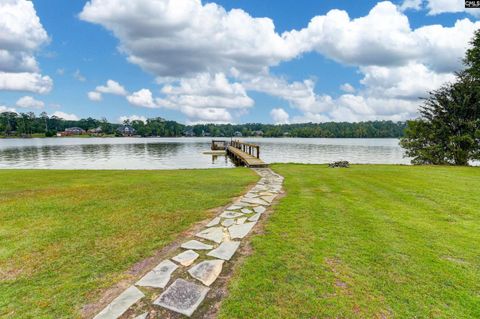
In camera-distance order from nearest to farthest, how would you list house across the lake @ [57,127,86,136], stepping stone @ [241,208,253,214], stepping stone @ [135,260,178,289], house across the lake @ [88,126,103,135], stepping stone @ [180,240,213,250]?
stepping stone @ [135,260,178,289] → stepping stone @ [180,240,213,250] → stepping stone @ [241,208,253,214] → house across the lake @ [57,127,86,136] → house across the lake @ [88,126,103,135]

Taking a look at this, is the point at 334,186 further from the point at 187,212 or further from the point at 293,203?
the point at 187,212

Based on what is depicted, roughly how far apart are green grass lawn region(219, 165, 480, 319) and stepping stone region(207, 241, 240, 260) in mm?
316

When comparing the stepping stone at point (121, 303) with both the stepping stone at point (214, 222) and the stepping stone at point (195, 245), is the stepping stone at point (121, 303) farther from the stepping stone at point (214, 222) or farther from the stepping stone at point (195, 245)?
the stepping stone at point (214, 222)

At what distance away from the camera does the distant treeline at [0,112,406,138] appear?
114 m

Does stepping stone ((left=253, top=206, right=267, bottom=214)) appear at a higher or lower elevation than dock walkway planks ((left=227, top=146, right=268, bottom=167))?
lower

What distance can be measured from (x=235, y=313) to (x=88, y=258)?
2.36m

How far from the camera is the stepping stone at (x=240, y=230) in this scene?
4488 mm

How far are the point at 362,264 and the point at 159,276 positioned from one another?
8.52 ft

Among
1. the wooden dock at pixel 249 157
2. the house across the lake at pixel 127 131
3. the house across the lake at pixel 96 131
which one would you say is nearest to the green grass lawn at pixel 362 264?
the wooden dock at pixel 249 157

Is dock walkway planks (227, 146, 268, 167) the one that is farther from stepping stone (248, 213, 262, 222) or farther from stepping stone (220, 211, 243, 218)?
stepping stone (248, 213, 262, 222)

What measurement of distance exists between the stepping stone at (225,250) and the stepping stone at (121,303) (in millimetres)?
1133

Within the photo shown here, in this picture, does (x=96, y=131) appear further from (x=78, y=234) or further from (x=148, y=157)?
(x=78, y=234)

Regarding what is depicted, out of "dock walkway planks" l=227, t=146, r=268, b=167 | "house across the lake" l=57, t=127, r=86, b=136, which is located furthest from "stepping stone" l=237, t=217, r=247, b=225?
"house across the lake" l=57, t=127, r=86, b=136

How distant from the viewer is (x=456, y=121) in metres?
18.1
